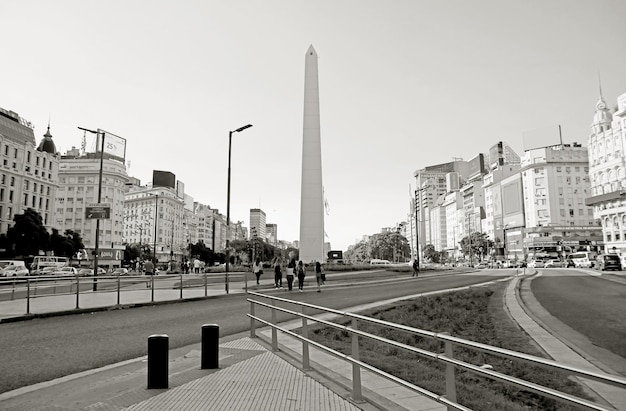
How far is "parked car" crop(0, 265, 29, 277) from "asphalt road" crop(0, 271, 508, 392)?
33818 millimetres

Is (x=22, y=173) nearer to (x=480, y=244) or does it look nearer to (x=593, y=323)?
(x=593, y=323)

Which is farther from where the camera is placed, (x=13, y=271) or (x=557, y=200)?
(x=557, y=200)

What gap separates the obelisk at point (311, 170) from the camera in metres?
50.1

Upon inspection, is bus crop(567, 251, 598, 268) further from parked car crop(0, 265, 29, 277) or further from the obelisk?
parked car crop(0, 265, 29, 277)

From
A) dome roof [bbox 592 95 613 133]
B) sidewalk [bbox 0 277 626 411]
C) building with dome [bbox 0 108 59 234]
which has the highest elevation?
dome roof [bbox 592 95 613 133]

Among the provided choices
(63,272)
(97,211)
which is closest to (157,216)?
(63,272)

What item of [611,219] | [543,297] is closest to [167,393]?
[543,297]

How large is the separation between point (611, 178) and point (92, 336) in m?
109

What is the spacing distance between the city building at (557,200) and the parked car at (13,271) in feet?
374

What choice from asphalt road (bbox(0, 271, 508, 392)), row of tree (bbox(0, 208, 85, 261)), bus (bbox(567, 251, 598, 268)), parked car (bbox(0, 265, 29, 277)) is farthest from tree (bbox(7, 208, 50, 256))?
bus (bbox(567, 251, 598, 268))

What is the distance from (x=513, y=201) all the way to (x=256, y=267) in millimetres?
132008

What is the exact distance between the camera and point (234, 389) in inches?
225

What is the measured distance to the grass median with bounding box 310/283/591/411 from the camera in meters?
6.89

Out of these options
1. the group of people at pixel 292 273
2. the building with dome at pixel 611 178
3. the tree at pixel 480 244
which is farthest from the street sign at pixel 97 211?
the tree at pixel 480 244
